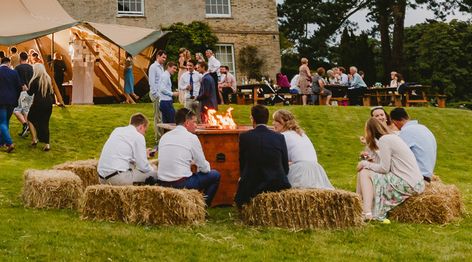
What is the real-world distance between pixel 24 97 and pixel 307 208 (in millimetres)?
9458

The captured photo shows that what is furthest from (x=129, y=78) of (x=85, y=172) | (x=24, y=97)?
(x=85, y=172)

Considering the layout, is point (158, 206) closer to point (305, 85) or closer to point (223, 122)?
point (223, 122)

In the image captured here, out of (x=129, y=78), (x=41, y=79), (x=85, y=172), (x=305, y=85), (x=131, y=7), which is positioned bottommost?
(x=85, y=172)

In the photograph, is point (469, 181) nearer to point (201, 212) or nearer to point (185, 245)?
point (201, 212)

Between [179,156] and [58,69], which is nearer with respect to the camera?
[179,156]

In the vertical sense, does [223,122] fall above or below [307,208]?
above

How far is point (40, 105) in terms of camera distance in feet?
42.1

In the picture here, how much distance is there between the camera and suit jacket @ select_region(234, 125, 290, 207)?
710 centimetres

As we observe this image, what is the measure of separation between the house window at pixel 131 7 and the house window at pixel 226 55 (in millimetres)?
3978

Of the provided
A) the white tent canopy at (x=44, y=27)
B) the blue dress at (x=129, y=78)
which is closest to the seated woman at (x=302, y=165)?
the white tent canopy at (x=44, y=27)

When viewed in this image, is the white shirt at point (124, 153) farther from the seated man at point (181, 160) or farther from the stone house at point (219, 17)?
the stone house at point (219, 17)

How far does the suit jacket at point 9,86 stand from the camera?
12.6 meters

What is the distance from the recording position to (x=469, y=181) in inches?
490

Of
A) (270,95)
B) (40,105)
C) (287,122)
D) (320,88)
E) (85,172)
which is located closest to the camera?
(287,122)
